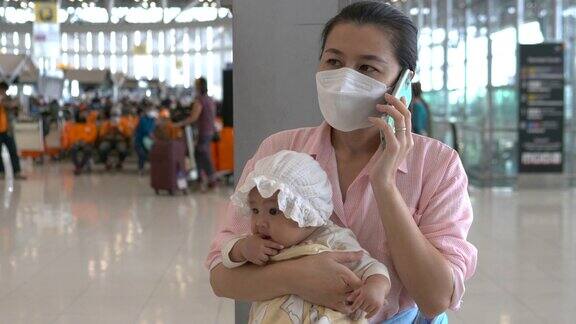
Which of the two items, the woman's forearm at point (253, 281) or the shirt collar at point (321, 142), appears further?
the shirt collar at point (321, 142)

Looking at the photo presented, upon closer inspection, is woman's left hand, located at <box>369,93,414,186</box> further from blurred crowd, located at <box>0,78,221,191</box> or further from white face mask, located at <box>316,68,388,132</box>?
blurred crowd, located at <box>0,78,221,191</box>

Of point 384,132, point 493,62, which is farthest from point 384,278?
point 493,62

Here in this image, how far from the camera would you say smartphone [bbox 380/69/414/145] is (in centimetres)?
200

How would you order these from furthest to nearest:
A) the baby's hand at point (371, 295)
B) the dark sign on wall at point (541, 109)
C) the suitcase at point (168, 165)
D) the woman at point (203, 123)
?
the dark sign on wall at point (541, 109) < the woman at point (203, 123) < the suitcase at point (168, 165) < the baby's hand at point (371, 295)

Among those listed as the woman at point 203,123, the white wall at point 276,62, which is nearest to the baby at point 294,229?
the white wall at point 276,62

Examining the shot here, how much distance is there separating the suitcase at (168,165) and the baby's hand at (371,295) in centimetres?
1157

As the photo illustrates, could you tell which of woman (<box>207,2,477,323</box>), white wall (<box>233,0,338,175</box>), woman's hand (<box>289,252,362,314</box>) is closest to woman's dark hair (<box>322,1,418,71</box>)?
woman (<box>207,2,477,323</box>)

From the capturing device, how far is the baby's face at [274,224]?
198cm

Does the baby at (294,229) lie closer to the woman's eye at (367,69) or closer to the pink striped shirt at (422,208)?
the pink striped shirt at (422,208)

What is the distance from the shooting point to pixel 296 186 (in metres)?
1.96

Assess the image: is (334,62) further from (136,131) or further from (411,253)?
(136,131)

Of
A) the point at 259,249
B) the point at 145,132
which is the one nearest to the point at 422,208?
the point at 259,249

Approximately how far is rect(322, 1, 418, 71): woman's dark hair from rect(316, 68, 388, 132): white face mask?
0.10m

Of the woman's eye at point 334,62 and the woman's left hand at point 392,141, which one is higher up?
the woman's eye at point 334,62
